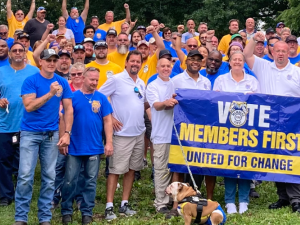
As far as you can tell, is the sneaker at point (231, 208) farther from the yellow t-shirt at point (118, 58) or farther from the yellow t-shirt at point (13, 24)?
the yellow t-shirt at point (13, 24)

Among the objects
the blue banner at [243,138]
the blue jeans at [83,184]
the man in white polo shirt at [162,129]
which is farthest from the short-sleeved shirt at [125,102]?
the blue jeans at [83,184]

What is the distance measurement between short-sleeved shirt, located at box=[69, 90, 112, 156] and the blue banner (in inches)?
51.4

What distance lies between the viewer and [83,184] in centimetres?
807

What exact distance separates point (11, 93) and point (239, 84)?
145 inches

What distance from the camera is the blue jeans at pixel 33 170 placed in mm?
7391

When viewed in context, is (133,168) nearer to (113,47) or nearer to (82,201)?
(82,201)

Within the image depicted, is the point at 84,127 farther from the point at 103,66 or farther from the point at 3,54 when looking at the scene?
the point at 3,54

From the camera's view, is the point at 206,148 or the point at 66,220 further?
the point at 206,148

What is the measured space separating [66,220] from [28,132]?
1.48 meters

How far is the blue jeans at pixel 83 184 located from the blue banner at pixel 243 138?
1315 millimetres

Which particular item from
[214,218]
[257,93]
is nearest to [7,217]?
[214,218]

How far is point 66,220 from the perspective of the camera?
7.92m

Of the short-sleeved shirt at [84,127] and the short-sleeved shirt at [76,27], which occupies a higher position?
the short-sleeved shirt at [76,27]

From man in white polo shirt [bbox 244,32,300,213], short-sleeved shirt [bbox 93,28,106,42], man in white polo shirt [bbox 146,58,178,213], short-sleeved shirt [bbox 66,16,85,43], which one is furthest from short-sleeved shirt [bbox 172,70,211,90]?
short-sleeved shirt [bbox 66,16,85,43]
